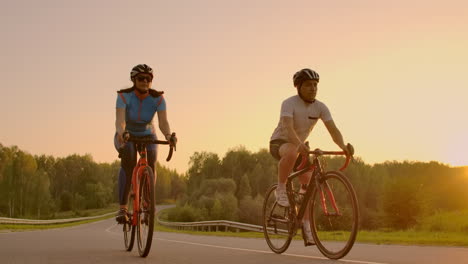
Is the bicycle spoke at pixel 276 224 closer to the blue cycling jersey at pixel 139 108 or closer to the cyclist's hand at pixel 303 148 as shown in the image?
the cyclist's hand at pixel 303 148

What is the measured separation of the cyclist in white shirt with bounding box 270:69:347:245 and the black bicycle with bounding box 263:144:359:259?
4.1 inches

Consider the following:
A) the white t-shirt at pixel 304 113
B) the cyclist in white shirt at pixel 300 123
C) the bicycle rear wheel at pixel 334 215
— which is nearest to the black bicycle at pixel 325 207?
the bicycle rear wheel at pixel 334 215

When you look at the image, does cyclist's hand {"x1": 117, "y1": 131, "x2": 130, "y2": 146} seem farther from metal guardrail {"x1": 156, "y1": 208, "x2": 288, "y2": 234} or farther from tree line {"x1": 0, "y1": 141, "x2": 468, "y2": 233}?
tree line {"x1": 0, "y1": 141, "x2": 468, "y2": 233}

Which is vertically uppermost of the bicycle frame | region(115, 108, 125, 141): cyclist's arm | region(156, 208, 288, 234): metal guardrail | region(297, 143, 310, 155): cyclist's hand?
region(115, 108, 125, 141): cyclist's arm

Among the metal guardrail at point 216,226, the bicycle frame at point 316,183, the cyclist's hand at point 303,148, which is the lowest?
the metal guardrail at point 216,226

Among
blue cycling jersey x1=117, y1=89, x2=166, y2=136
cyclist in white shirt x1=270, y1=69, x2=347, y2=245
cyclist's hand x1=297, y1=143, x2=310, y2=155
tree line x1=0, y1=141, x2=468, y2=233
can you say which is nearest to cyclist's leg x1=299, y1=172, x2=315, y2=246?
cyclist in white shirt x1=270, y1=69, x2=347, y2=245

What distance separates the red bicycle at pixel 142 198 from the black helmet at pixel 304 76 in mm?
1780

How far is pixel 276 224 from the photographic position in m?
7.92

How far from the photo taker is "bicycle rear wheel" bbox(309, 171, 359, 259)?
6113 mm

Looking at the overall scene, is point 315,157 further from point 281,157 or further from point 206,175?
point 206,175

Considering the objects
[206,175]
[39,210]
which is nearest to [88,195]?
[39,210]

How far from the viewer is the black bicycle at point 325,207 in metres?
6.16

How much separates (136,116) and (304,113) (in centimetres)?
232

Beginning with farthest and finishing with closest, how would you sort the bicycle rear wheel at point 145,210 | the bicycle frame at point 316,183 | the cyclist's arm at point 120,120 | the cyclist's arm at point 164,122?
the cyclist's arm at point 164,122 → the cyclist's arm at point 120,120 → the bicycle rear wheel at point 145,210 → the bicycle frame at point 316,183
